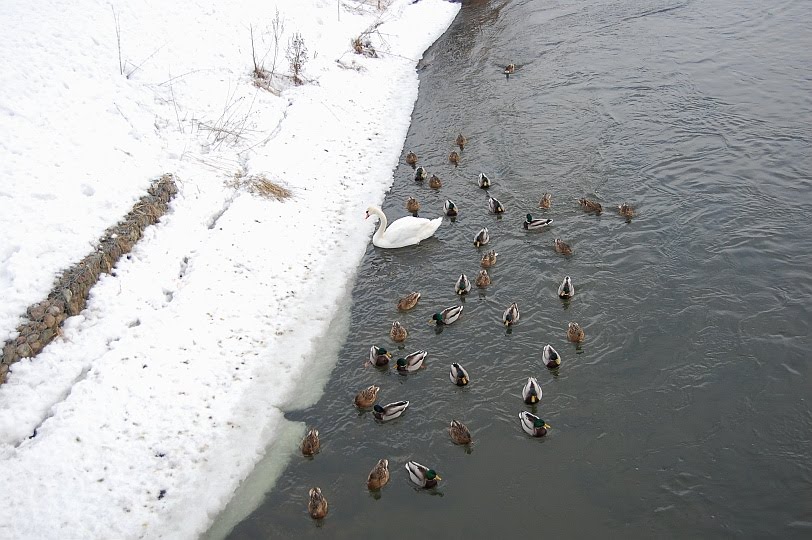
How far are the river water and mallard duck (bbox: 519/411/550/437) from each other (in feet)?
0.56

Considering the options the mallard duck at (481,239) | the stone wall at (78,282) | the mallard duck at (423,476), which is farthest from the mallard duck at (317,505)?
the mallard duck at (481,239)

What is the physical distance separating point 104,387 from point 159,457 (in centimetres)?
155

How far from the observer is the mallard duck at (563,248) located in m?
14.1

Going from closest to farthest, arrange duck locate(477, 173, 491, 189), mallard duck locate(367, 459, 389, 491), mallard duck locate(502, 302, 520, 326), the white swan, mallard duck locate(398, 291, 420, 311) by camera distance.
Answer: mallard duck locate(367, 459, 389, 491)
mallard duck locate(502, 302, 520, 326)
mallard duck locate(398, 291, 420, 311)
the white swan
duck locate(477, 173, 491, 189)

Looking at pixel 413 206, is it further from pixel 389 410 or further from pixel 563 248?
pixel 389 410

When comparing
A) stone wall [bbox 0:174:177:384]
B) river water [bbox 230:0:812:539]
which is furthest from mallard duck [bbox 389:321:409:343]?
stone wall [bbox 0:174:177:384]

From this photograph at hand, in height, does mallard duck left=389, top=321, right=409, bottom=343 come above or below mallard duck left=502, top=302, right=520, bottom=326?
above

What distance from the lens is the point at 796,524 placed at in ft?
27.6

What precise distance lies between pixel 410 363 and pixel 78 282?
6137 mm

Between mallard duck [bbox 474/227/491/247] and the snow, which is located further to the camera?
mallard duck [bbox 474/227/491/247]

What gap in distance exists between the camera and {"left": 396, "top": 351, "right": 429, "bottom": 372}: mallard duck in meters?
11.7

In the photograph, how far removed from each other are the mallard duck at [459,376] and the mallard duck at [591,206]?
20.3ft

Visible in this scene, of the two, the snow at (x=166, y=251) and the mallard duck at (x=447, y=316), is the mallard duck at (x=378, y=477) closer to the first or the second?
the snow at (x=166, y=251)

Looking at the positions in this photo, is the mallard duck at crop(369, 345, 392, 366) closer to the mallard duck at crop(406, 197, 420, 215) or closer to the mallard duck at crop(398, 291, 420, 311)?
the mallard duck at crop(398, 291, 420, 311)
